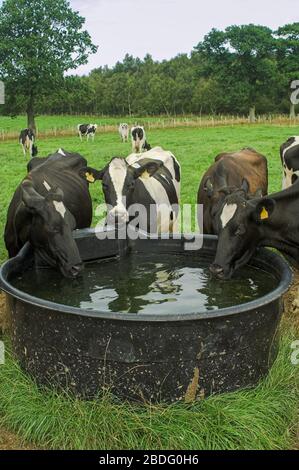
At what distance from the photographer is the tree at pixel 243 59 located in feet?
197

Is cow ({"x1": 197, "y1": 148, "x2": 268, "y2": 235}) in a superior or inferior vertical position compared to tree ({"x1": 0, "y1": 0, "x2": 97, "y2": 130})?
inferior

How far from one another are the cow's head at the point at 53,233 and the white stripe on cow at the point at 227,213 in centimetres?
142

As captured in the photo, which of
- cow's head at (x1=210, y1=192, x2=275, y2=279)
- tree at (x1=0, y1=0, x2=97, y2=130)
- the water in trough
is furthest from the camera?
tree at (x1=0, y1=0, x2=97, y2=130)

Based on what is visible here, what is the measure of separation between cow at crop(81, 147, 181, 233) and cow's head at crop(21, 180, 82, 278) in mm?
1025

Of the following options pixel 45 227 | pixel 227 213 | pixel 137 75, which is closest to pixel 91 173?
pixel 45 227

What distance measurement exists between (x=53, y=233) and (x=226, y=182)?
9.74 feet

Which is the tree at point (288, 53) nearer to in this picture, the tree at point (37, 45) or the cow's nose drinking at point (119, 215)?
the tree at point (37, 45)

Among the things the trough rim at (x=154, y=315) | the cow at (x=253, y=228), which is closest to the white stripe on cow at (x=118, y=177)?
the cow at (x=253, y=228)

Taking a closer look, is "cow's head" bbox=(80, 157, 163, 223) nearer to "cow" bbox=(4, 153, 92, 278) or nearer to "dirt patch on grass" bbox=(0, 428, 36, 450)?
"cow" bbox=(4, 153, 92, 278)

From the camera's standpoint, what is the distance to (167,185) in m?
8.59

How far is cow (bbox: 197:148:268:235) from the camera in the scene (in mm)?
5965

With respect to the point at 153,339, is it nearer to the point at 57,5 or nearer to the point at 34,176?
the point at 34,176

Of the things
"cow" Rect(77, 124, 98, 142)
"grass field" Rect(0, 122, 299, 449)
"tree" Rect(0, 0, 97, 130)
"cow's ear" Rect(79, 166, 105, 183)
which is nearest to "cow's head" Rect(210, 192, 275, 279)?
"grass field" Rect(0, 122, 299, 449)

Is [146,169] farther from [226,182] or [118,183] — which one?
[226,182]
